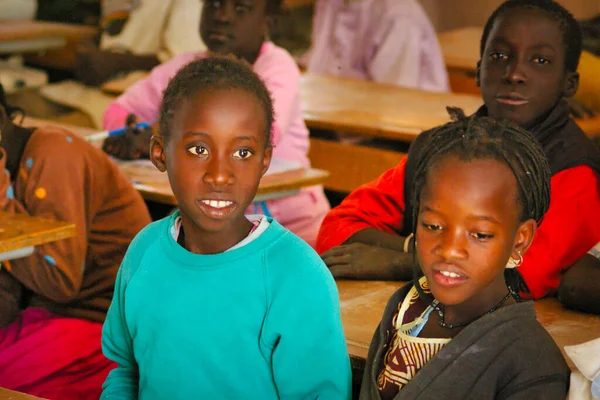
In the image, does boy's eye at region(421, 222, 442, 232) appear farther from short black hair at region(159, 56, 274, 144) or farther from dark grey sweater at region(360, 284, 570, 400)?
short black hair at region(159, 56, 274, 144)

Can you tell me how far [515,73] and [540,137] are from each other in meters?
0.15

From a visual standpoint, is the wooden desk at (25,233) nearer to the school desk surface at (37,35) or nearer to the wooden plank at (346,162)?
the wooden plank at (346,162)

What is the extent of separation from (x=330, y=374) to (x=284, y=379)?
0.26 ft

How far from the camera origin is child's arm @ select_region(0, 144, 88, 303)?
2.22m

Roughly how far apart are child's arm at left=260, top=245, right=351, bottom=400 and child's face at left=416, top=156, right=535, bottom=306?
172 millimetres

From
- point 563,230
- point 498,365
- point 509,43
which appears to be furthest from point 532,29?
point 498,365

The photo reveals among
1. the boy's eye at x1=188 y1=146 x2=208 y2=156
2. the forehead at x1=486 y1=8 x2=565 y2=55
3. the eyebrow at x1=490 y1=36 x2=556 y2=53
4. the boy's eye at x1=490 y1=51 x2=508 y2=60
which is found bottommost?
the boy's eye at x1=188 y1=146 x2=208 y2=156

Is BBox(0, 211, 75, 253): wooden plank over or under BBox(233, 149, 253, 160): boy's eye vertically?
under

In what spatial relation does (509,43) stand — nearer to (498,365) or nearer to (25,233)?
(498,365)

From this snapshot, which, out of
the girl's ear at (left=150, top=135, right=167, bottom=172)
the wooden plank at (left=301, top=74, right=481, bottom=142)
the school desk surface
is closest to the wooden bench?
the school desk surface

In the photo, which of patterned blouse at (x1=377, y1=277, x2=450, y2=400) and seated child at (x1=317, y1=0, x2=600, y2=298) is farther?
seated child at (x1=317, y1=0, x2=600, y2=298)

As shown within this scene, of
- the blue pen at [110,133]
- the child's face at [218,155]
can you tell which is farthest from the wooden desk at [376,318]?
the blue pen at [110,133]

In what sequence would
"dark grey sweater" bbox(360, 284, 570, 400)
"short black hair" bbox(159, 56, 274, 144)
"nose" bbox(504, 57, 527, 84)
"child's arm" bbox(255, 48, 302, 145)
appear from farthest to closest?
"child's arm" bbox(255, 48, 302, 145) → "nose" bbox(504, 57, 527, 84) → "short black hair" bbox(159, 56, 274, 144) → "dark grey sweater" bbox(360, 284, 570, 400)

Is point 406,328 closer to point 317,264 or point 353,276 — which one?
point 317,264
